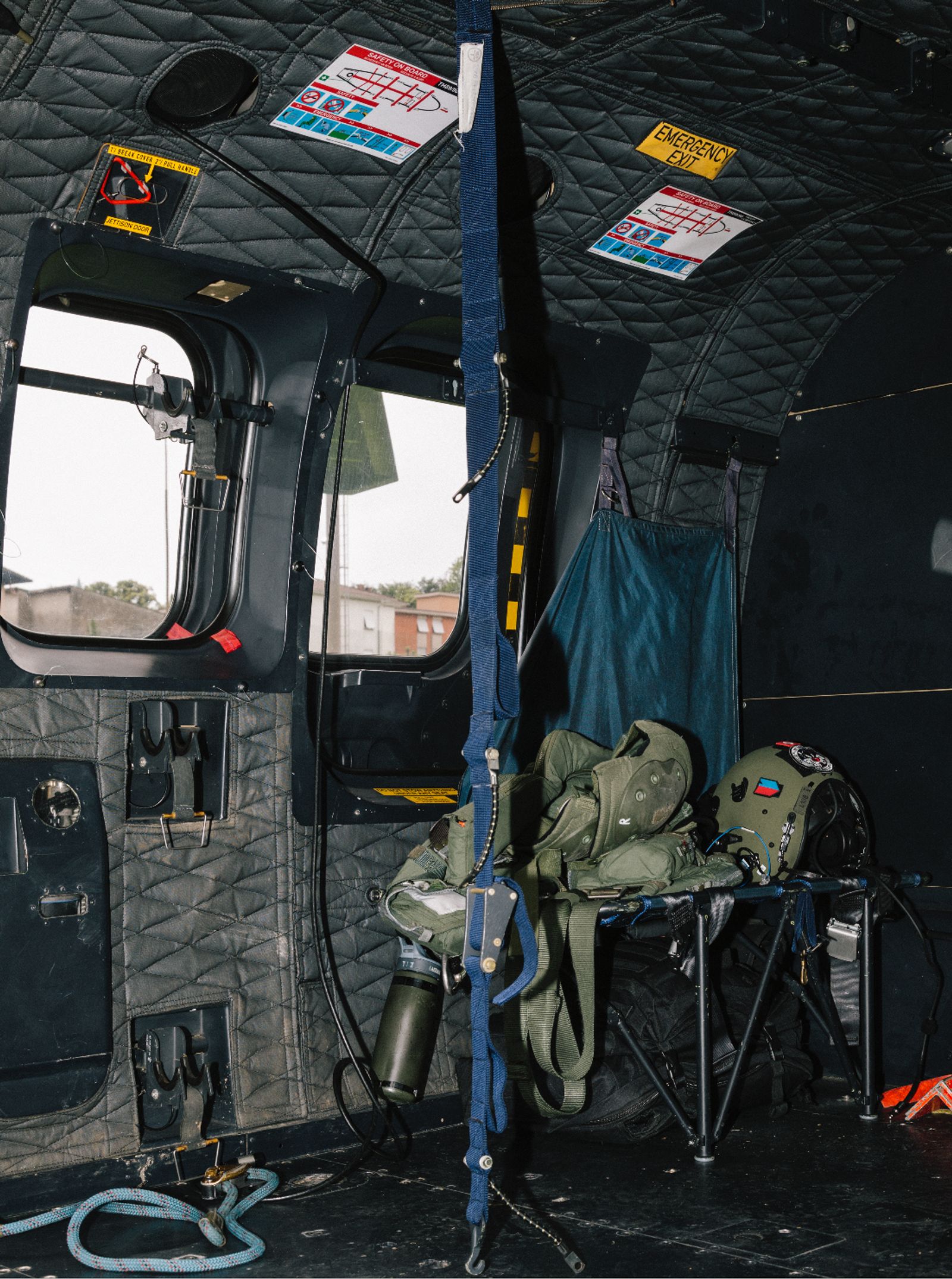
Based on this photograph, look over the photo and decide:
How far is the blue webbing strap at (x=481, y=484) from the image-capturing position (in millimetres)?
2432

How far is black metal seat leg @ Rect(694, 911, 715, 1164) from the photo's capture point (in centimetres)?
353

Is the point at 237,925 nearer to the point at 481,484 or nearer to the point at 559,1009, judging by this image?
the point at 559,1009

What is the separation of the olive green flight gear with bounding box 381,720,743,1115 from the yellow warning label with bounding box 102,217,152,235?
1.76 m

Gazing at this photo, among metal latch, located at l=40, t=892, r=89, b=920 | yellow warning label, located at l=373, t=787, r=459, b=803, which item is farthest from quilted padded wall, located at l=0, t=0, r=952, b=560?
metal latch, located at l=40, t=892, r=89, b=920

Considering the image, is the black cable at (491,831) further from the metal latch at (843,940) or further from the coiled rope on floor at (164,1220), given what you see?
the metal latch at (843,940)

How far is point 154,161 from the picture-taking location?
10.5ft

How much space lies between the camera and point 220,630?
4.06 meters

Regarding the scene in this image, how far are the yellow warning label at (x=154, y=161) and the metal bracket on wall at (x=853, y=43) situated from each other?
1.32 meters

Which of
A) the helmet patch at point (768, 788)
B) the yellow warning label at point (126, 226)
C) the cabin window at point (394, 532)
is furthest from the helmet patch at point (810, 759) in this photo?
the yellow warning label at point (126, 226)

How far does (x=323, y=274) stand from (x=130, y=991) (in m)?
2.09

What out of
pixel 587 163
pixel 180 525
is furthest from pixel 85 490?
pixel 587 163

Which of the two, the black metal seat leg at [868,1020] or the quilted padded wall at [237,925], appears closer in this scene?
the quilted padded wall at [237,925]

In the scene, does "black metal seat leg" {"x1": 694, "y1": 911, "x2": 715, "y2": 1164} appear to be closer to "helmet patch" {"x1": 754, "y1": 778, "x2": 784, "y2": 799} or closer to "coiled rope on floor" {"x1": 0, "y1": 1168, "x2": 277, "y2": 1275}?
"helmet patch" {"x1": 754, "y1": 778, "x2": 784, "y2": 799}

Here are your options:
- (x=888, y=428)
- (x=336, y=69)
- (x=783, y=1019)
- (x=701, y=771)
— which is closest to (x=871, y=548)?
(x=888, y=428)
